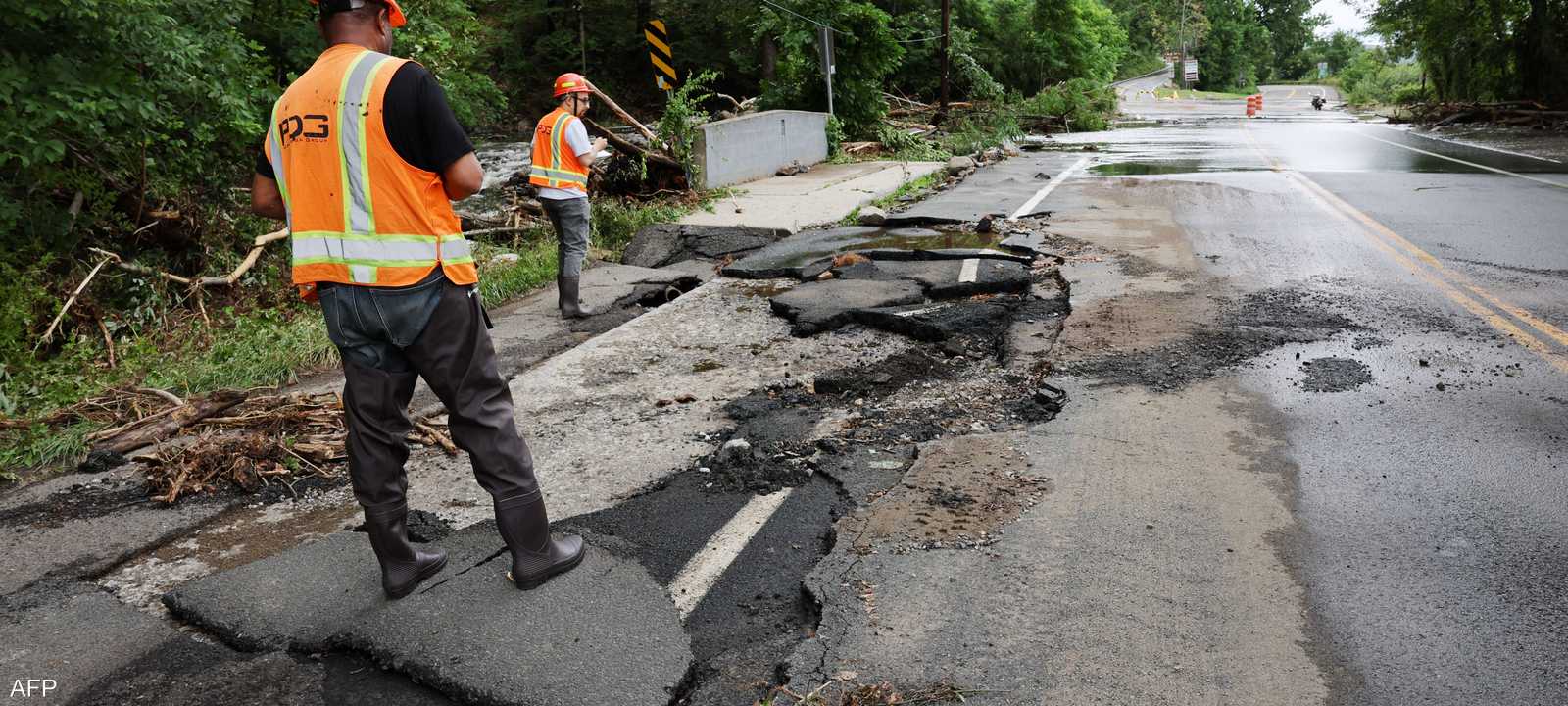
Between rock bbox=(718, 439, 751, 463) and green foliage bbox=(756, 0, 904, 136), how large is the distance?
17.0 metres

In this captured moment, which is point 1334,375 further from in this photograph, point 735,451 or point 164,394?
point 164,394

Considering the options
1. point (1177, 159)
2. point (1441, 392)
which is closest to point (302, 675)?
point (1441, 392)

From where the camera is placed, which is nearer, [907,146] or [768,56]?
[907,146]

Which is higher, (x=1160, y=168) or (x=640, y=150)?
(x=640, y=150)

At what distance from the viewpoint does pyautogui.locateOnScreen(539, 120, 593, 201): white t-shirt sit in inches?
311

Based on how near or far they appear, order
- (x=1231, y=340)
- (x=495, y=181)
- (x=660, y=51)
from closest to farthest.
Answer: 1. (x=1231, y=340)
2. (x=495, y=181)
3. (x=660, y=51)

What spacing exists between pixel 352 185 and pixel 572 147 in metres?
4.97

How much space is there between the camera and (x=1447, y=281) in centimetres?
782

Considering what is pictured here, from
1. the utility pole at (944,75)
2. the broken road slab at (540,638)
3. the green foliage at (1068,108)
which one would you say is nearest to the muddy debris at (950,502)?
the broken road slab at (540,638)

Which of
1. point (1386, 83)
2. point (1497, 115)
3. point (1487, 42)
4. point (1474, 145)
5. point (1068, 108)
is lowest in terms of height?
point (1474, 145)

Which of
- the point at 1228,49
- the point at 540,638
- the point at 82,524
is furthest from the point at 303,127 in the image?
the point at 1228,49

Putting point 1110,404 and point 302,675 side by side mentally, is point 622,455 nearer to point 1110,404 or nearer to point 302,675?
point 302,675

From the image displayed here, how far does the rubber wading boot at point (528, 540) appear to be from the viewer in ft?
11.0

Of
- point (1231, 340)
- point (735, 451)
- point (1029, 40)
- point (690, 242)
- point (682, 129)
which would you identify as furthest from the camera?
point (1029, 40)
